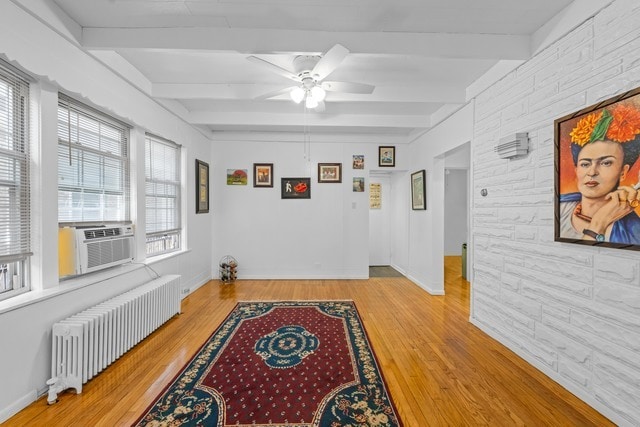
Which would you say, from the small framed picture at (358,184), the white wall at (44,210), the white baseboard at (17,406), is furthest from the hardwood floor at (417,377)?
the small framed picture at (358,184)

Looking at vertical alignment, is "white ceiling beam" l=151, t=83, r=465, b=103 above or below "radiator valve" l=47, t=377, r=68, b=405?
above

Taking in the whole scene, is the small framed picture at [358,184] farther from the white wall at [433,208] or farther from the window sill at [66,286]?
the window sill at [66,286]

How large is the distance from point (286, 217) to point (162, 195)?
2155mm

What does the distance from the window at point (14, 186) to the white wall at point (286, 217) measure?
128 inches

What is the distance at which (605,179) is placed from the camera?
1.80 metres

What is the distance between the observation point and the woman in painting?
165 cm

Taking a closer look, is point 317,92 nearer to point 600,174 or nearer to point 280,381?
point 600,174

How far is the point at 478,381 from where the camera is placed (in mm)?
2160

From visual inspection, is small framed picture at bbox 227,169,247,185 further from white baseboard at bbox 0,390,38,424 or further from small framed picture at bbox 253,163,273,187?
white baseboard at bbox 0,390,38,424

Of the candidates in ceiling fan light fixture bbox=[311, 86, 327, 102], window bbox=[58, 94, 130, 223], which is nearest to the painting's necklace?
ceiling fan light fixture bbox=[311, 86, 327, 102]

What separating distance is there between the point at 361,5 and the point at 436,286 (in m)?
3.96

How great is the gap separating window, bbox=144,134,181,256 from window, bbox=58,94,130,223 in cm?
45

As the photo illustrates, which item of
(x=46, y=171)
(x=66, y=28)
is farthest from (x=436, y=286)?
(x=66, y=28)

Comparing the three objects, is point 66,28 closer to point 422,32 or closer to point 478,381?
point 422,32
